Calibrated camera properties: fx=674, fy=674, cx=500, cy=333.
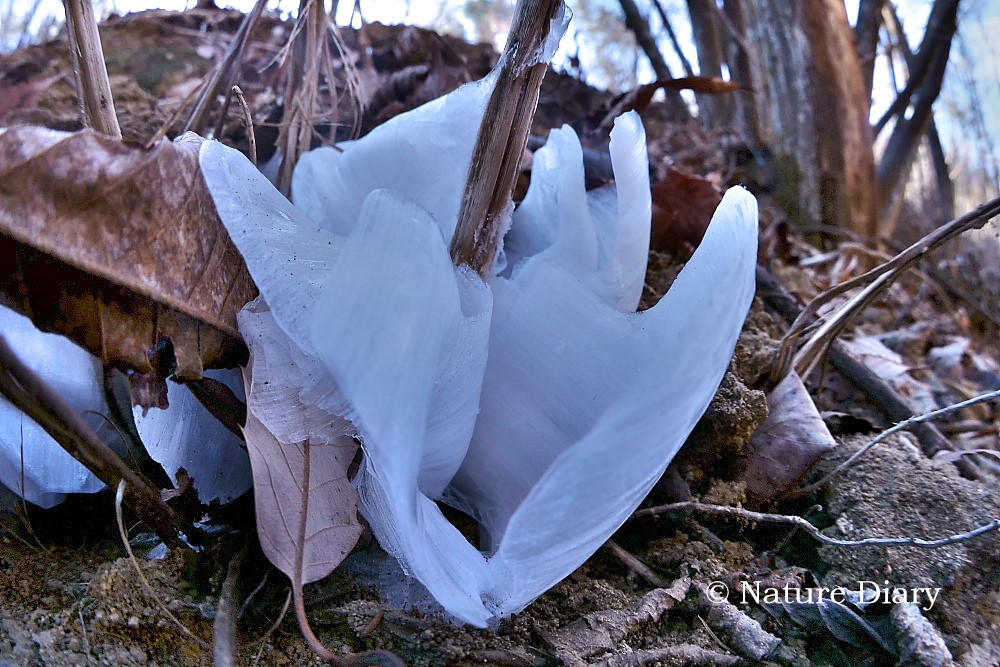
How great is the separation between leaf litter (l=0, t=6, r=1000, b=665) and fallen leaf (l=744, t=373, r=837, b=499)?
1 centimetres

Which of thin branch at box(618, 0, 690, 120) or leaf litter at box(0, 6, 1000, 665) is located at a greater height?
thin branch at box(618, 0, 690, 120)

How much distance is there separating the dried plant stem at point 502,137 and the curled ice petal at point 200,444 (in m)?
0.20

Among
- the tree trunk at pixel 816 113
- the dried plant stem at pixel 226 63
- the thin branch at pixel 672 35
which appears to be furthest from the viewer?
the thin branch at pixel 672 35

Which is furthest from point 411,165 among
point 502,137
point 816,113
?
point 816,113

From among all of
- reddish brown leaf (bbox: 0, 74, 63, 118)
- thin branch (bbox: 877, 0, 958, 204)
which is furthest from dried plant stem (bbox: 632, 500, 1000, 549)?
thin branch (bbox: 877, 0, 958, 204)

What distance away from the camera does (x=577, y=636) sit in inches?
18.4

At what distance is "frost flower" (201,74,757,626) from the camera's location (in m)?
0.34

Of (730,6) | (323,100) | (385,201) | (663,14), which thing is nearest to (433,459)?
(385,201)

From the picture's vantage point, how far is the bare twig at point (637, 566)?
526mm

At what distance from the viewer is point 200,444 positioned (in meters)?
0.50

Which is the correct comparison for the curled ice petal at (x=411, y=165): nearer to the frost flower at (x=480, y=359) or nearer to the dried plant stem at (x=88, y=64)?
the frost flower at (x=480, y=359)

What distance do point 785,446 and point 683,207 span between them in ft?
1.20

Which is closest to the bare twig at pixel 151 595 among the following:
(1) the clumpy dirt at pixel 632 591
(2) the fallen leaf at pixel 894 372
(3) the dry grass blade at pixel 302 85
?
(1) the clumpy dirt at pixel 632 591

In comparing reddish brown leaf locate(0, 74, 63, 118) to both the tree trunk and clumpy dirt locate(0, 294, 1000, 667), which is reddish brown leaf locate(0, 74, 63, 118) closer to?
clumpy dirt locate(0, 294, 1000, 667)
